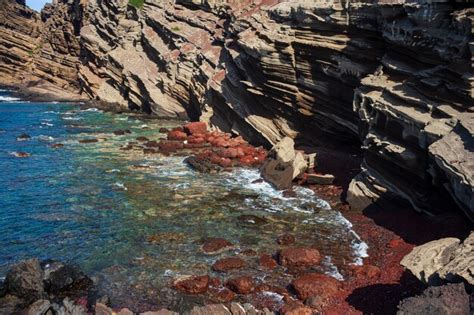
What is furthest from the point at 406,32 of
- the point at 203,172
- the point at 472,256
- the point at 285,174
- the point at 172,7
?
the point at 172,7

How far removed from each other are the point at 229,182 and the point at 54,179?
13847 mm

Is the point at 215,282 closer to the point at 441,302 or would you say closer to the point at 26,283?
the point at 26,283

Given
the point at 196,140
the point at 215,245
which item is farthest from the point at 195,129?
the point at 215,245

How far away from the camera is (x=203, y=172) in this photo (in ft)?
132

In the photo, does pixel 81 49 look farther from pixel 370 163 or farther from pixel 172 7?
pixel 370 163

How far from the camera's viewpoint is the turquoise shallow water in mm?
23031

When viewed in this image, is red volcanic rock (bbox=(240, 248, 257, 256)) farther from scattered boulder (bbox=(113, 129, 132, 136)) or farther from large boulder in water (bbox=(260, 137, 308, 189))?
scattered boulder (bbox=(113, 129, 132, 136))

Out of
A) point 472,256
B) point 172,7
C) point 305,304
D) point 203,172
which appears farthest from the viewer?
point 172,7

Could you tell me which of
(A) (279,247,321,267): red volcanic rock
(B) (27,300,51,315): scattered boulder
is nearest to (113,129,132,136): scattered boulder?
(A) (279,247,321,267): red volcanic rock

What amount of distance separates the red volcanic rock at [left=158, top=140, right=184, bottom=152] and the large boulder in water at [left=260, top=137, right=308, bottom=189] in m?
12.9

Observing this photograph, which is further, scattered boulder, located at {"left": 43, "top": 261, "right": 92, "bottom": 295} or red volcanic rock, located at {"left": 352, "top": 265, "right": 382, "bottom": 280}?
red volcanic rock, located at {"left": 352, "top": 265, "right": 382, "bottom": 280}

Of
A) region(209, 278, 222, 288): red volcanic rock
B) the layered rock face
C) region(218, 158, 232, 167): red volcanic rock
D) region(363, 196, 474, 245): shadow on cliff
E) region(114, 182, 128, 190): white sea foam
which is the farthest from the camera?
the layered rock face

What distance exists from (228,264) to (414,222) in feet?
34.7

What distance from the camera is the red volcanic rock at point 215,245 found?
82.0 feet
